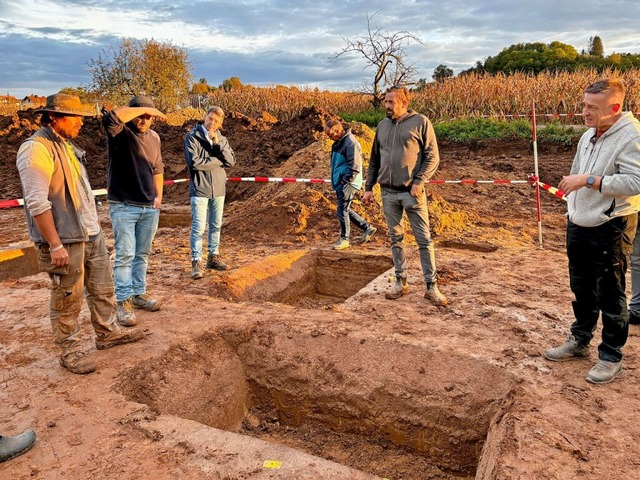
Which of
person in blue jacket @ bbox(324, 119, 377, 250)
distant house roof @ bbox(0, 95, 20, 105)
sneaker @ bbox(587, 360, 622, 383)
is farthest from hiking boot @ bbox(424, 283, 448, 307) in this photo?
distant house roof @ bbox(0, 95, 20, 105)

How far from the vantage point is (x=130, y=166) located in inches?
184

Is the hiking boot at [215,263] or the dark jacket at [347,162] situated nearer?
the hiking boot at [215,263]

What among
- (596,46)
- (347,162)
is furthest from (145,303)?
(596,46)

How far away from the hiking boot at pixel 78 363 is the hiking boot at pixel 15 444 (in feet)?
2.79

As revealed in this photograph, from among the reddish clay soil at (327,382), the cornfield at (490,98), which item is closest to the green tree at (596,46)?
the cornfield at (490,98)

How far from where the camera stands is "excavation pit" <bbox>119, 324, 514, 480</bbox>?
3809 mm

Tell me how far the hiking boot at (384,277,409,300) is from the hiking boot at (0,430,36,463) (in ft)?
12.5

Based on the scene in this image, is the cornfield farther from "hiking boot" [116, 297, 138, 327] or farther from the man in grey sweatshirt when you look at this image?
"hiking boot" [116, 297, 138, 327]

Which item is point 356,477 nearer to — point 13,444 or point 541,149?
point 13,444

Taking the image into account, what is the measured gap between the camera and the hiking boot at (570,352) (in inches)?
155

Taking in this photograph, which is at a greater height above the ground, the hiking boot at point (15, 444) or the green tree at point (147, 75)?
the green tree at point (147, 75)

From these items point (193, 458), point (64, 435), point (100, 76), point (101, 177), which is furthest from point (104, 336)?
point (100, 76)

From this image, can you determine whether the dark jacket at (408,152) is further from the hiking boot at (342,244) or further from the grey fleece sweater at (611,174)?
the hiking boot at (342,244)

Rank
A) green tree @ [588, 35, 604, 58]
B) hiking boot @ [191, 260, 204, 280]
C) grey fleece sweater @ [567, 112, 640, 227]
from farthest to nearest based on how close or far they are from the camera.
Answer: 1. green tree @ [588, 35, 604, 58]
2. hiking boot @ [191, 260, 204, 280]
3. grey fleece sweater @ [567, 112, 640, 227]
